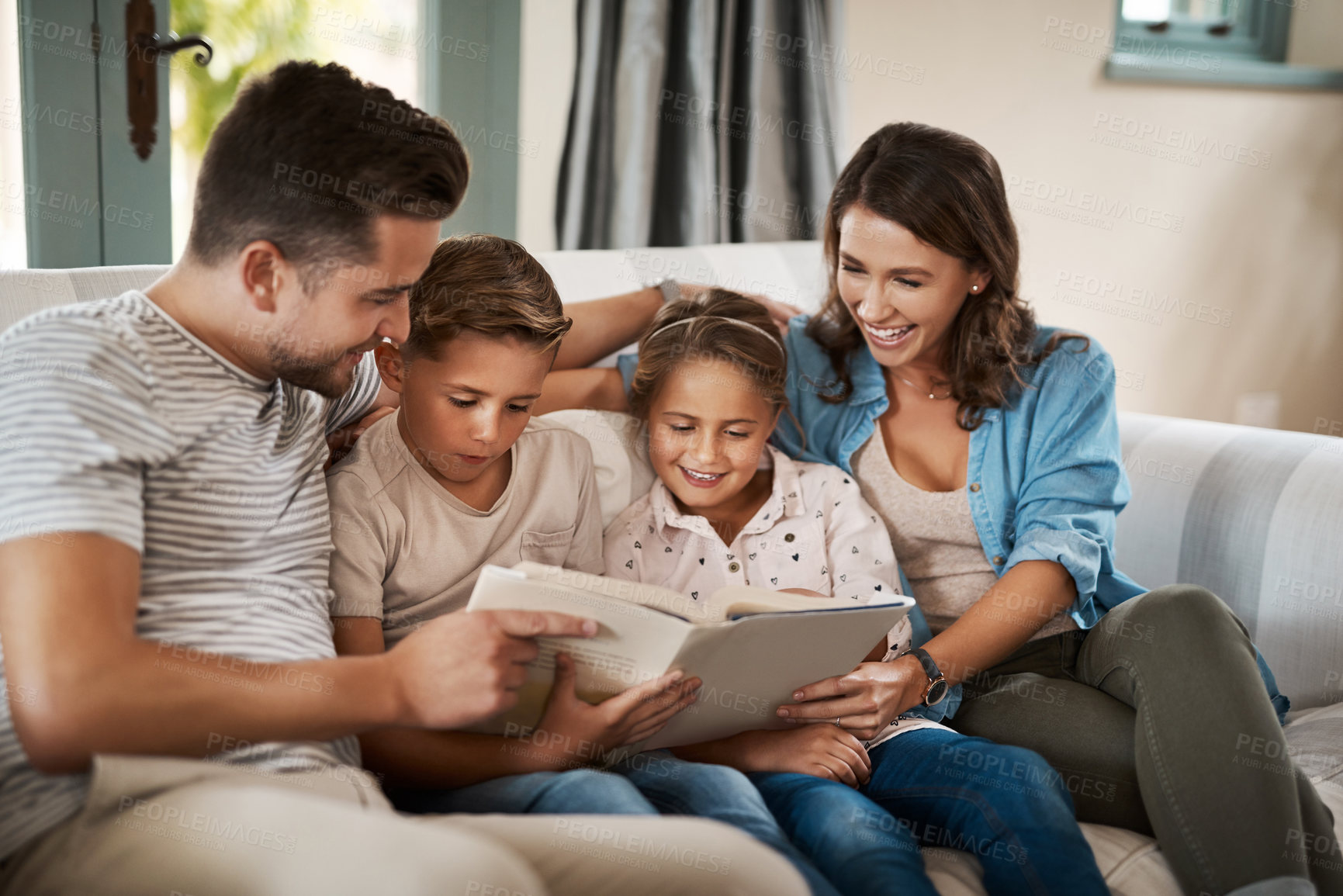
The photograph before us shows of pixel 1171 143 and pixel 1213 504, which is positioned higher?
pixel 1171 143

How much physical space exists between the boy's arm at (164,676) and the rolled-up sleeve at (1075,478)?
813 millimetres

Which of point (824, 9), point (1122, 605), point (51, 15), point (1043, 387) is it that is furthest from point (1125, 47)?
point (51, 15)

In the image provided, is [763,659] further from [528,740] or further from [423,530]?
[423,530]

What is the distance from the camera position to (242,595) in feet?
3.32

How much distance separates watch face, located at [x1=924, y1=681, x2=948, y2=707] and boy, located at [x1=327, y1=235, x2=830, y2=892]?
13.1 inches

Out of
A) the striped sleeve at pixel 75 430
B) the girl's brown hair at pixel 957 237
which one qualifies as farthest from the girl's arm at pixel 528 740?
the girl's brown hair at pixel 957 237

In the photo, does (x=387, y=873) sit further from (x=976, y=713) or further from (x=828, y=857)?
(x=976, y=713)

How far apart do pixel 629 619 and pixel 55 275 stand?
0.84 m

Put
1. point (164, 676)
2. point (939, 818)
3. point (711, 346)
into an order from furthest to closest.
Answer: point (711, 346), point (939, 818), point (164, 676)

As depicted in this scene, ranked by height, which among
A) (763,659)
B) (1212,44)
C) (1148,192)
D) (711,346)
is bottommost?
(763,659)

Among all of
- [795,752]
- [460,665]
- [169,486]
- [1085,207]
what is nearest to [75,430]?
[169,486]

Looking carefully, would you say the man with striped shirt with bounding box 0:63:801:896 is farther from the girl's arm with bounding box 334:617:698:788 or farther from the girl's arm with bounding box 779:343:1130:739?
the girl's arm with bounding box 779:343:1130:739

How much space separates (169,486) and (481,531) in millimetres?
413

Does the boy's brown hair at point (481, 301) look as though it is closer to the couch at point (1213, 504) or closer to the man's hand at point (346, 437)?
the man's hand at point (346, 437)
